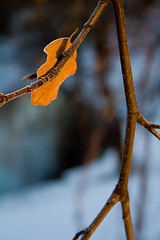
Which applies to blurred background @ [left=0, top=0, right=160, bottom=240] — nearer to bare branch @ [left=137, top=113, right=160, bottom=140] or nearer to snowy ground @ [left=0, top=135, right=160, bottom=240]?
snowy ground @ [left=0, top=135, right=160, bottom=240]

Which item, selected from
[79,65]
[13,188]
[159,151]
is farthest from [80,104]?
[13,188]

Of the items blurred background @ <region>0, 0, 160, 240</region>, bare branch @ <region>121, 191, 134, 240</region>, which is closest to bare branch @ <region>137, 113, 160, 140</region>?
bare branch @ <region>121, 191, 134, 240</region>

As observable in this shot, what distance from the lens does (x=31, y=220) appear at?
54.5 inches

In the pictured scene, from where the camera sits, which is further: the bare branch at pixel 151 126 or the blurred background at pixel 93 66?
the blurred background at pixel 93 66

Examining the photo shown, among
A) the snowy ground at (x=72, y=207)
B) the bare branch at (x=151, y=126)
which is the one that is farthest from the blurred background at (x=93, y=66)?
the bare branch at (x=151, y=126)

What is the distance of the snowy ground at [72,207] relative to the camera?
1233 millimetres

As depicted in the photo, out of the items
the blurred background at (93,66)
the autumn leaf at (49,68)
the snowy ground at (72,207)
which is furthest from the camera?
A: the snowy ground at (72,207)

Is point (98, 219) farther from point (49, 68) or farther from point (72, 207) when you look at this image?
point (72, 207)

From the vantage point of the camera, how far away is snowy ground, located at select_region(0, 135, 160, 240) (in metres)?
1.23

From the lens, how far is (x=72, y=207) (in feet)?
4.82

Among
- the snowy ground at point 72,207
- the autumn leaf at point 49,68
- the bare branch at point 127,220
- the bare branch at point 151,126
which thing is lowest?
the bare branch at point 127,220

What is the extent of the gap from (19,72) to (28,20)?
285 millimetres

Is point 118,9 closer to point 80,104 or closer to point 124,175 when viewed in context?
point 124,175

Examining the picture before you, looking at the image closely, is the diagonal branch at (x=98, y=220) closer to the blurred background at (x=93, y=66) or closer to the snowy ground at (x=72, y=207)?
the blurred background at (x=93, y=66)
